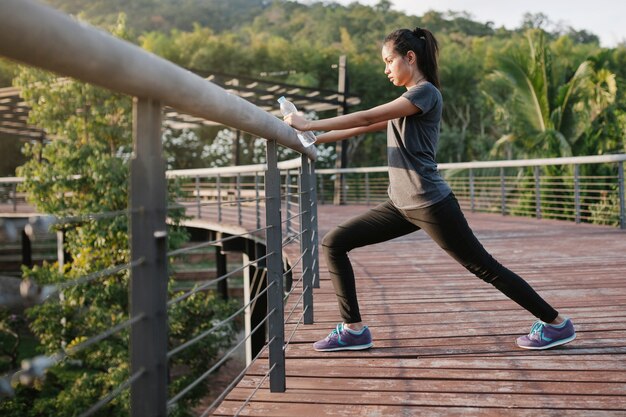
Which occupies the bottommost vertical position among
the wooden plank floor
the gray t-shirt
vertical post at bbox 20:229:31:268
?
vertical post at bbox 20:229:31:268

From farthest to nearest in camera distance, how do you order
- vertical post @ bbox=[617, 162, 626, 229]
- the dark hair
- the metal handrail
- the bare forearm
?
vertical post @ bbox=[617, 162, 626, 229] → the dark hair → the bare forearm → the metal handrail

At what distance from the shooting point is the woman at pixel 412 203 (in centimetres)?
262

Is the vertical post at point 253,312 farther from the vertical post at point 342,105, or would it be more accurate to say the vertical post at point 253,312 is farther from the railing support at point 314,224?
the vertical post at point 342,105

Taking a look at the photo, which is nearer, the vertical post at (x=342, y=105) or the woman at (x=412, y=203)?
the woman at (x=412, y=203)

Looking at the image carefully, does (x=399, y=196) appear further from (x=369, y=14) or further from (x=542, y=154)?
(x=369, y=14)

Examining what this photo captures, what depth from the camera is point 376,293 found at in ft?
14.6

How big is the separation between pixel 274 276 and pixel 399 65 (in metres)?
1.05

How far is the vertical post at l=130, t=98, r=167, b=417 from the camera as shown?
4.19ft

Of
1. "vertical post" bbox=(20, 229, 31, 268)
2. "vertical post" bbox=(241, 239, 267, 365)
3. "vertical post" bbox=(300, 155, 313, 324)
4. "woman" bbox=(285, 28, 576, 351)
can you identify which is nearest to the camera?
"woman" bbox=(285, 28, 576, 351)

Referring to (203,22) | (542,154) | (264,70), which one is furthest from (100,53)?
(203,22)

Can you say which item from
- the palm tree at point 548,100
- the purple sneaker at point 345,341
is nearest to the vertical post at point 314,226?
the purple sneaker at point 345,341

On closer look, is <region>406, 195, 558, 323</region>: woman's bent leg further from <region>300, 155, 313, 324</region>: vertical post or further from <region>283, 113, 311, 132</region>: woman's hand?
<region>300, 155, 313, 324</region>: vertical post

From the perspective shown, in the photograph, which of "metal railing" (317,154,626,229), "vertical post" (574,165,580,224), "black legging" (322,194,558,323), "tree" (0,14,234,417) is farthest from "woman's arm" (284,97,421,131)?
"vertical post" (574,165,580,224)

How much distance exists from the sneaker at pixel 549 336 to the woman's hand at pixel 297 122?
4.53ft
